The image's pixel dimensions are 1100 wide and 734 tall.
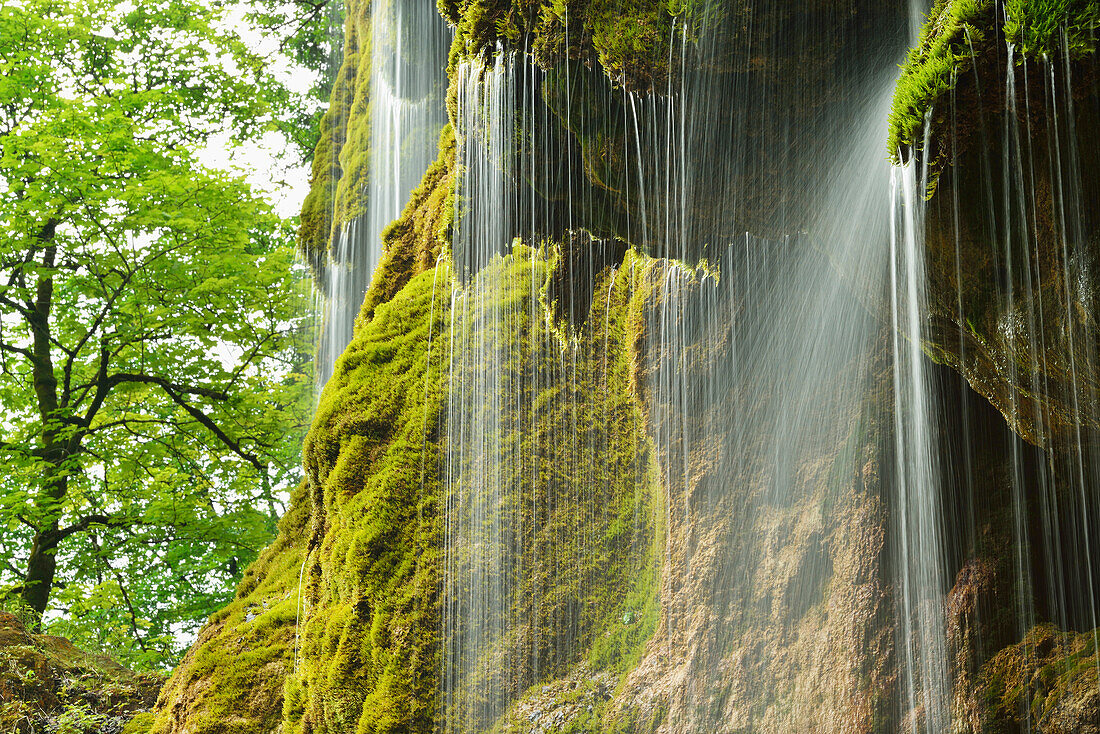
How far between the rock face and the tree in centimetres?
531

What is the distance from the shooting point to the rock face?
3.75 metres

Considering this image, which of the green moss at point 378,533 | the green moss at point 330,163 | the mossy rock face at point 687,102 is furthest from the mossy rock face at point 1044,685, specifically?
the green moss at point 330,163

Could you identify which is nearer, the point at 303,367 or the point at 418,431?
the point at 418,431

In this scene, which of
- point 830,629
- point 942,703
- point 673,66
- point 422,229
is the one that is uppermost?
point 422,229

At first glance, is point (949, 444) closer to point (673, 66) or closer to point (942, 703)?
point (942, 703)

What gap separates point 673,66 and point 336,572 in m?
4.43

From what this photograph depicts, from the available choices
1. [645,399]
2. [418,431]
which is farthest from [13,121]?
[645,399]

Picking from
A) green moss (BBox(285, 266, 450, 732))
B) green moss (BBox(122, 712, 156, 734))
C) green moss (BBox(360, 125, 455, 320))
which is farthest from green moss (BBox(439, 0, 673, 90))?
green moss (BBox(122, 712, 156, 734))

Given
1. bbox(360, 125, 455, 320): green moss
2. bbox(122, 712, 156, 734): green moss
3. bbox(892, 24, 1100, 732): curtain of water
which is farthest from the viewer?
bbox(122, 712, 156, 734): green moss

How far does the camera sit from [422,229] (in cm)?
A: 803

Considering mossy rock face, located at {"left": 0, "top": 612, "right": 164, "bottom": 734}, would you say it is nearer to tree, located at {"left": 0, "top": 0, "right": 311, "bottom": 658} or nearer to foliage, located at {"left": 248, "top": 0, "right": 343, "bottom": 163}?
tree, located at {"left": 0, "top": 0, "right": 311, "bottom": 658}

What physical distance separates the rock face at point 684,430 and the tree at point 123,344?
209 inches

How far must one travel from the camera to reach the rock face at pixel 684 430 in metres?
3.75

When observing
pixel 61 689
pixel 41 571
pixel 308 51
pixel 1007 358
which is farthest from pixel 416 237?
pixel 308 51
